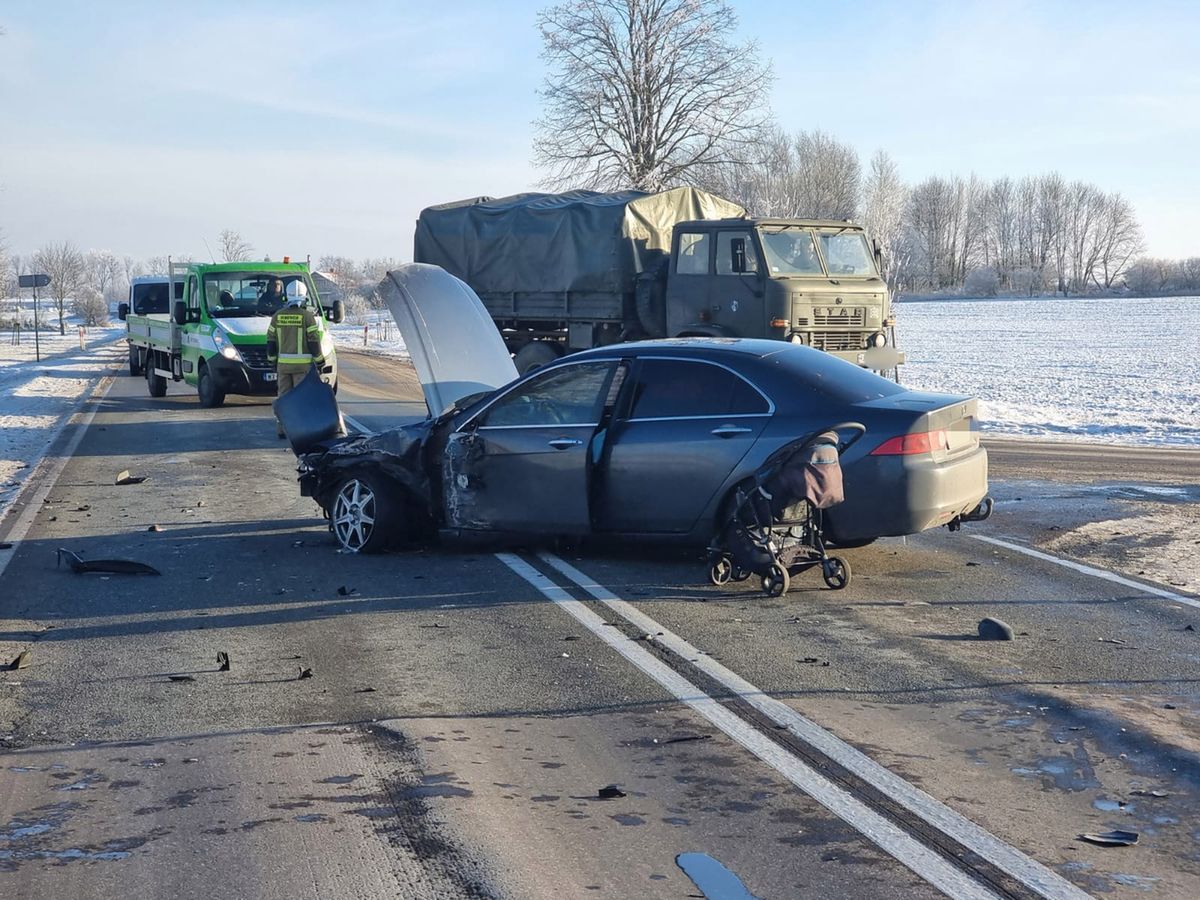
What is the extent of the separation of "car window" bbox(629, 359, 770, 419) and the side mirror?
8.02m

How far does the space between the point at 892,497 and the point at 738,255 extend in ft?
29.7

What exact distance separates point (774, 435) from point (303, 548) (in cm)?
372

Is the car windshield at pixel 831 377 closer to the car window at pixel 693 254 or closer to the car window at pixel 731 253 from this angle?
the car window at pixel 731 253

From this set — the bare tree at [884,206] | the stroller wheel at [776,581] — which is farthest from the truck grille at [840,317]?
the bare tree at [884,206]

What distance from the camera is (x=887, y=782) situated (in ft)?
14.8

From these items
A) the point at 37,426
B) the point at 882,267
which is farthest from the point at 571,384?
the point at 37,426

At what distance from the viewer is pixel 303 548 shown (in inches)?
367

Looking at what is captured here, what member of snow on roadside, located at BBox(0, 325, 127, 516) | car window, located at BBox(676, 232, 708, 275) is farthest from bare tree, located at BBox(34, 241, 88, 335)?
car window, located at BBox(676, 232, 708, 275)

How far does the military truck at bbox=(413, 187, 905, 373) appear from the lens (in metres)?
16.0

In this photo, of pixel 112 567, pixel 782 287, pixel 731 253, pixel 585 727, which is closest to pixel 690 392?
pixel 585 727

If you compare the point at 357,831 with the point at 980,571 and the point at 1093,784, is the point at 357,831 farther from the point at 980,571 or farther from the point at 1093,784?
the point at 980,571

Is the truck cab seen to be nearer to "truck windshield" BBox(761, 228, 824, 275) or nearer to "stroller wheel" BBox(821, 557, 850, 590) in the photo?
"truck windshield" BBox(761, 228, 824, 275)

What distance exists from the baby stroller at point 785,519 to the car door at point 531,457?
3.48 feet

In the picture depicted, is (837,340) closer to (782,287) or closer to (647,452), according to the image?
(782,287)
